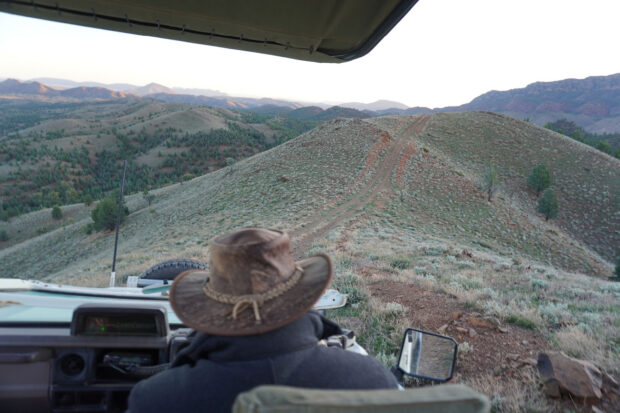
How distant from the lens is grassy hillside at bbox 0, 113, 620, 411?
474cm

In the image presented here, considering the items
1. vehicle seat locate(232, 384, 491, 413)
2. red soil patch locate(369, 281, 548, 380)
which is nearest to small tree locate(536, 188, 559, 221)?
red soil patch locate(369, 281, 548, 380)

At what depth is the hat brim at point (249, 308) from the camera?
1450 millimetres

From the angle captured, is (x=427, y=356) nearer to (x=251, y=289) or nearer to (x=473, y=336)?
(x=473, y=336)

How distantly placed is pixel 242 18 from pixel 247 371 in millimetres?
2333

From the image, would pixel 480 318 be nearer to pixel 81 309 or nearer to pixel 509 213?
pixel 81 309

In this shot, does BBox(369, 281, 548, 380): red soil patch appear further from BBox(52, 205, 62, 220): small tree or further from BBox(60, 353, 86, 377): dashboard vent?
BBox(52, 205, 62, 220): small tree

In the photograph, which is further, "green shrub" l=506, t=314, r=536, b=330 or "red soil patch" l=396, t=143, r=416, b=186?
"red soil patch" l=396, t=143, r=416, b=186

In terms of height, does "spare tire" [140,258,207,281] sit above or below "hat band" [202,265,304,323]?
below

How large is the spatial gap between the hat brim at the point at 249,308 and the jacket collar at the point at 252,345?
0.06m

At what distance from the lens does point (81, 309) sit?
7.01ft

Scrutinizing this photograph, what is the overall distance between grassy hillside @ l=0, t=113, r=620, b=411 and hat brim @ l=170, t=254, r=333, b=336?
8.77ft

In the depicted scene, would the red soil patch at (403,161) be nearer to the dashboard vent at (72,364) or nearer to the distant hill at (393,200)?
the distant hill at (393,200)

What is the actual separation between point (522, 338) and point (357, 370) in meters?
4.11

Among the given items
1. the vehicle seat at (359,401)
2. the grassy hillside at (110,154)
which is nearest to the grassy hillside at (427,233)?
the vehicle seat at (359,401)
